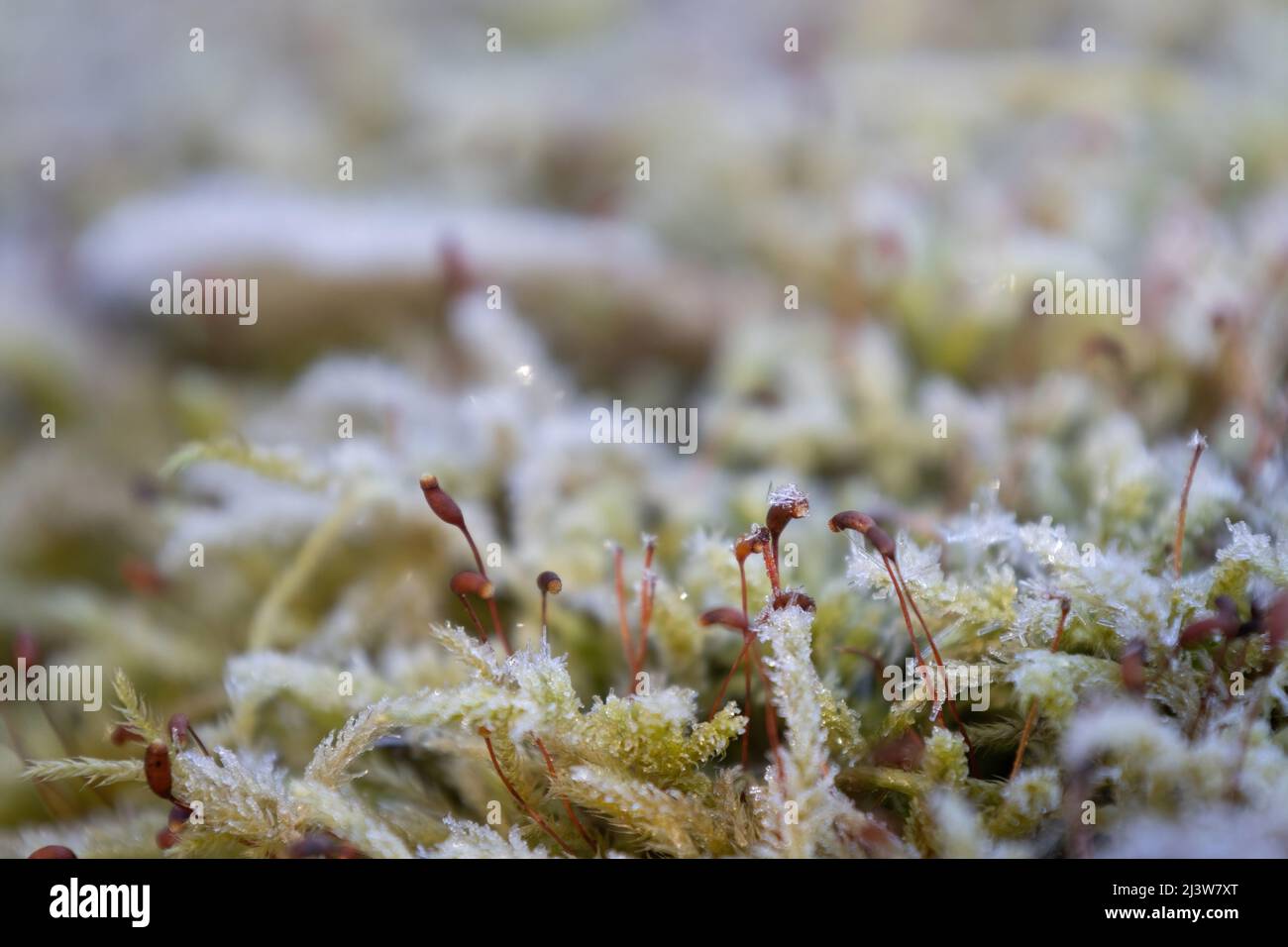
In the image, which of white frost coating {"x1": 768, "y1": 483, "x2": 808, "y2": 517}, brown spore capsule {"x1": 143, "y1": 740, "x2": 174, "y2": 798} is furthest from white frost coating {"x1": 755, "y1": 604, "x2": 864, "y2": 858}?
brown spore capsule {"x1": 143, "y1": 740, "x2": 174, "y2": 798}

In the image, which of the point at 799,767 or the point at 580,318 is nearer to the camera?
the point at 799,767

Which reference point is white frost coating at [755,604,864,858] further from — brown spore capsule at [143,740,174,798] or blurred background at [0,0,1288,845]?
brown spore capsule at [143,740,174,798]

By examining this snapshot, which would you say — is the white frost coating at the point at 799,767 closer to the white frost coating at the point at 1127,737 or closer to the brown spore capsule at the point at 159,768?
the white frost coating at the point at 1127,737

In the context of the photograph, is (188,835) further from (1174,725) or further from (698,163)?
(698,163)

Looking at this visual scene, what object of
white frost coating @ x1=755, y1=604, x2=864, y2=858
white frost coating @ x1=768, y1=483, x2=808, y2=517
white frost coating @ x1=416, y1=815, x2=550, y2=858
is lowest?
white frost coating @ x1=416, y1=815, x2=550, y2=858

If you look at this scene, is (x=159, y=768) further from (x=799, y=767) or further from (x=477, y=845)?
(x=799, y=767)

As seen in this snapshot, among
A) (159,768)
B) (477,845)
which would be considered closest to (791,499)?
(477,845)

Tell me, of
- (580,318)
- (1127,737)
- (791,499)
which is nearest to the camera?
(1127,737)
